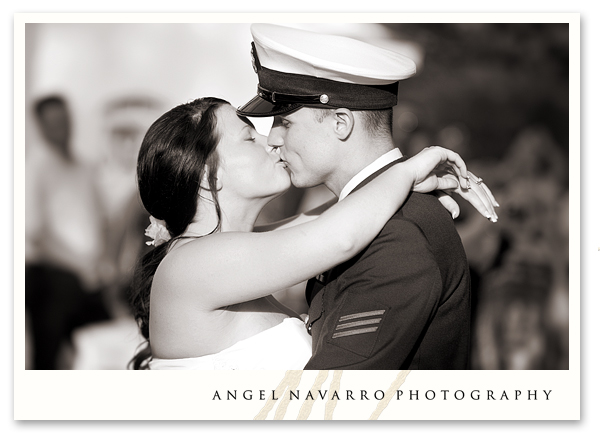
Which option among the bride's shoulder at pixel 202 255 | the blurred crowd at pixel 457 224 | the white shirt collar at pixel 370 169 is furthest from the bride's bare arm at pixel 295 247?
the blurred crowd at pixel 457 224

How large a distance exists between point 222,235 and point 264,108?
1.62 ft

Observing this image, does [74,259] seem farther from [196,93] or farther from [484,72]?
[484,72]

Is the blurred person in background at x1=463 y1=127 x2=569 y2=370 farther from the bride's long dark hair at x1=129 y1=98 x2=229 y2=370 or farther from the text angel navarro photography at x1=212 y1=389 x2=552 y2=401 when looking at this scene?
the bride's long dark hair at x1=129 y1=98 x2=229 y2=370

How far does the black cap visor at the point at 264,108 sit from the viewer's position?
1.95 m

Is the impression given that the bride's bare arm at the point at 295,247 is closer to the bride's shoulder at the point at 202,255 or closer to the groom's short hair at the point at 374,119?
the bride's shoulder at the point at 202,255

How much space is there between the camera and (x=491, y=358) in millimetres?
4523

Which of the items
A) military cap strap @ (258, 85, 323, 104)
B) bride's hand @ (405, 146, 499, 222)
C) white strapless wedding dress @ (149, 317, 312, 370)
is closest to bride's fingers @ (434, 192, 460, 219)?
bride's hand @ (405, 146, 499, 222)

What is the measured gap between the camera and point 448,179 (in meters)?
2.00

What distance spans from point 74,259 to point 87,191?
579 millimetres

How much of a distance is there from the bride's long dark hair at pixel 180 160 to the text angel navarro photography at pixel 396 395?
70cm

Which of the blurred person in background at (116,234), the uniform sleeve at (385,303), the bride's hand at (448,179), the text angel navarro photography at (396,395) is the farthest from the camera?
the blurred person in background at (116,234)

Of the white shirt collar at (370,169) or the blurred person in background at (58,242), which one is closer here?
the white shirt collar at (370,169)
